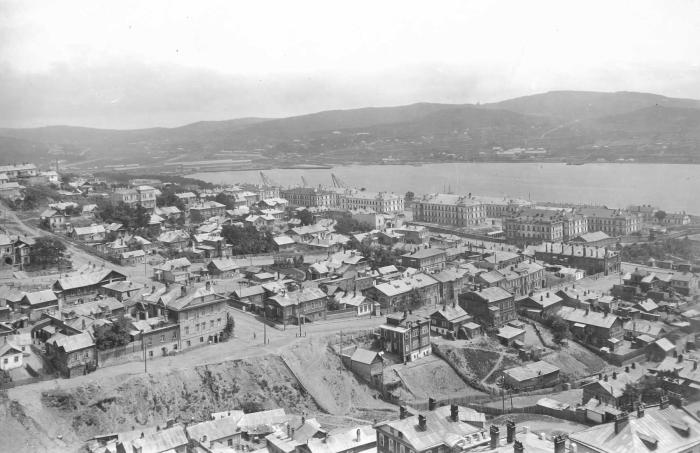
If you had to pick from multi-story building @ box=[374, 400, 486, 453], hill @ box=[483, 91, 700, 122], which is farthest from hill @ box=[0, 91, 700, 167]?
multi-story building @ box=[374, 400, 486, 453]

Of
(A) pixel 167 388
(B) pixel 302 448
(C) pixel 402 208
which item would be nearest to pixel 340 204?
(C) pixel 402 208

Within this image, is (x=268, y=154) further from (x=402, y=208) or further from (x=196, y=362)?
(x=196, y=362)

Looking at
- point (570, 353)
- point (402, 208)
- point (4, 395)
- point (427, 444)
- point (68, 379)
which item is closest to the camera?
point (427, 444)

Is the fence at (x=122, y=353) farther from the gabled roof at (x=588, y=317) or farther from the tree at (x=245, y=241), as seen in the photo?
the gabled roof at (x=588, y=317)

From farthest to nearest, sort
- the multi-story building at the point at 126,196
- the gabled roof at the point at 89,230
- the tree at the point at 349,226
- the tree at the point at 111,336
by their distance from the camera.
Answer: the multi-story building at the point at 126,196 < the tree at the point at 349,226 < the gabled roof at the point at 89,230 < the tree at the point at 111,336

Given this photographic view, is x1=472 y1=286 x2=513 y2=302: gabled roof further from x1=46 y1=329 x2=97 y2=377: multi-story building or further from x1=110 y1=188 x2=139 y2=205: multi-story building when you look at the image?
x1=110 y1=188 x2=139 y2=205: multi-story building

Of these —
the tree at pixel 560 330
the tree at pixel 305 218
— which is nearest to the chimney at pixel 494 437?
the tree at pixel 560 330
